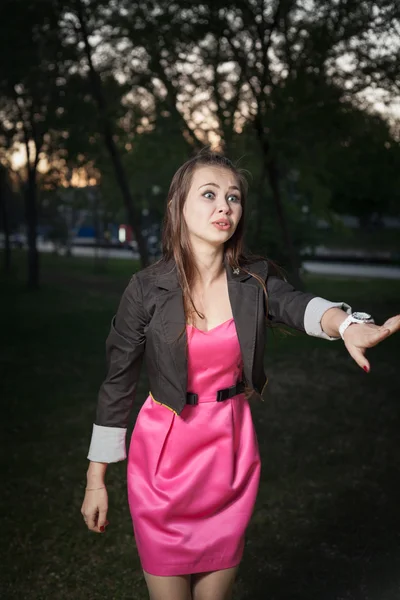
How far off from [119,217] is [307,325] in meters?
39.7

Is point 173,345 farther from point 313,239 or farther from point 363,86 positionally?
point 313,239

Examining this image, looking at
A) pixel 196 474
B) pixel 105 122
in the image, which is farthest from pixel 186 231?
pixel 105 122

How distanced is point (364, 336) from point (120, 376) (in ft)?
3.35

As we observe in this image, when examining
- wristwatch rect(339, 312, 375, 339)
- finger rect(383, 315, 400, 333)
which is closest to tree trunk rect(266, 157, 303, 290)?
wristwatch rect(339, 312, 375, 339)

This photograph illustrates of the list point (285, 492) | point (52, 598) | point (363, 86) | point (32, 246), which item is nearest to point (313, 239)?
point (32, 246)

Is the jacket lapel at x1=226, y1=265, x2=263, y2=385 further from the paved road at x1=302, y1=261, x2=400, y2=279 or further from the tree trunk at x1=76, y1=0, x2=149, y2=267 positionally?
the paved road at x1=302, y1=261, x2=400, y2=279

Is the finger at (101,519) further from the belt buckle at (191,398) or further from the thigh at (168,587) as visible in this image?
the belt buckle at (191,398)

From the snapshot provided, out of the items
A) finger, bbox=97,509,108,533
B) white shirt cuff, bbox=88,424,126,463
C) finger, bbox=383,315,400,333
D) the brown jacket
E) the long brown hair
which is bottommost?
finger, bbox=97,509,108,533

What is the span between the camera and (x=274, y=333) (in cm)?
383

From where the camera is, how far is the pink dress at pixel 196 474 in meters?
2.78

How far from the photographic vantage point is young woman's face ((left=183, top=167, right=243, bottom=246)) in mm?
2744

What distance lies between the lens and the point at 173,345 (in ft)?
8.94

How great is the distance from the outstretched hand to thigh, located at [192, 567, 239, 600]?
114 centimetres

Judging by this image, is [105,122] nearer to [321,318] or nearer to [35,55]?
[35,55]
